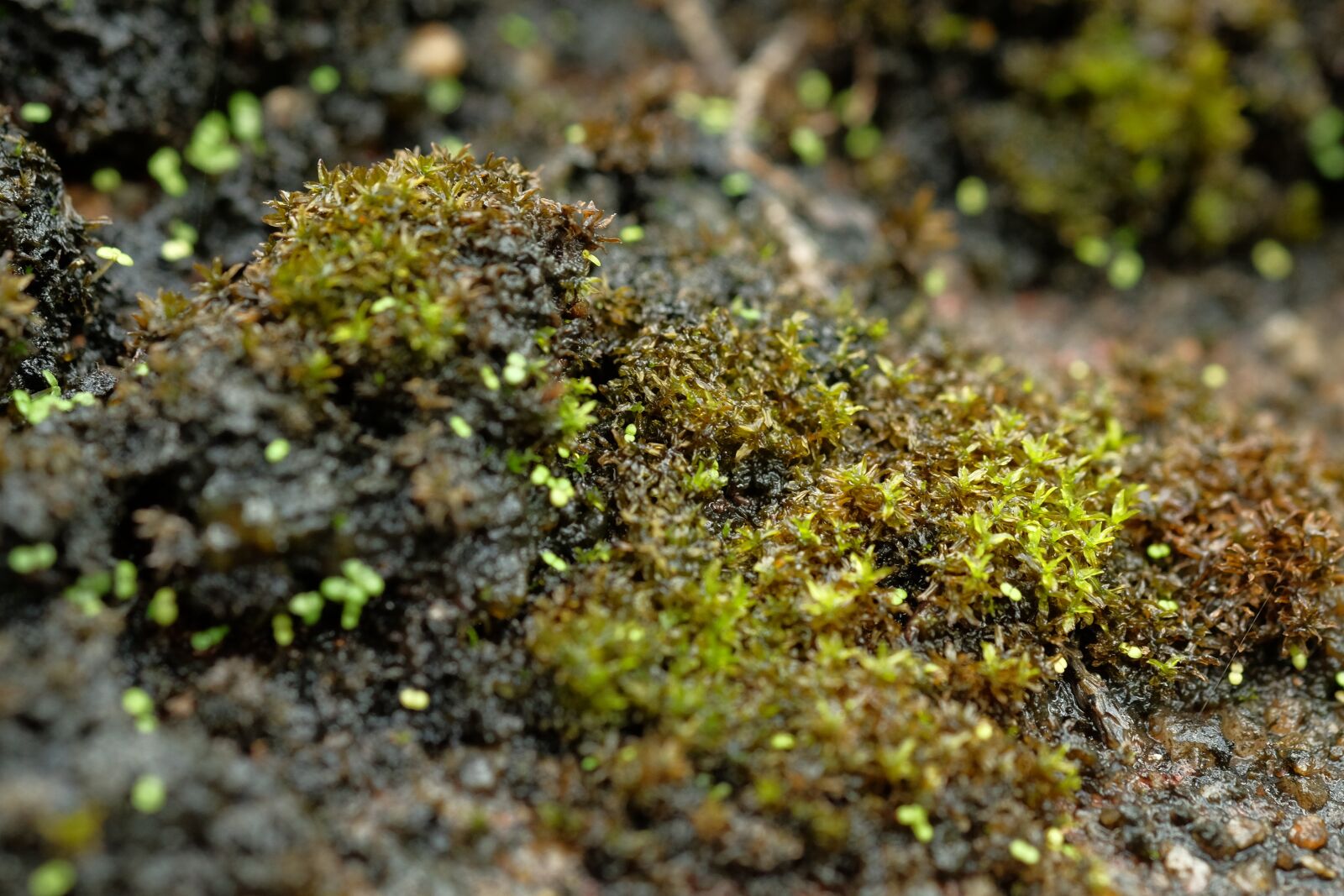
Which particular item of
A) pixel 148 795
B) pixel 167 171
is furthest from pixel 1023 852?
pixel 167 171

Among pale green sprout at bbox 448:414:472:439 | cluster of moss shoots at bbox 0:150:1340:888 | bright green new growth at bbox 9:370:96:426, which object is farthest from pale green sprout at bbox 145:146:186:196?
pale green sprout at bbox 448:414:472:439

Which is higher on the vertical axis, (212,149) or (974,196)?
(212,149)

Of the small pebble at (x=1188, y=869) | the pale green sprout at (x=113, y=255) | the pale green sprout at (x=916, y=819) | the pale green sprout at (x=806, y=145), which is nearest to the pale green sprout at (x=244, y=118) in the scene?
the pale green sprout at (x=113, y=255)

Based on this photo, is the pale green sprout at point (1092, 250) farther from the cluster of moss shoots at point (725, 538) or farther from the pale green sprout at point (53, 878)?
the pale green sprout at point (53, 878)

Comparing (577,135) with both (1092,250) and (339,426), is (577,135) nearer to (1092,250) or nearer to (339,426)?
(339,426)

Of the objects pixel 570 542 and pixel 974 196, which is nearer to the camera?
pixel 570 542

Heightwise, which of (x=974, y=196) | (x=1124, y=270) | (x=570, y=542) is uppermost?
(x=974, y=196)
